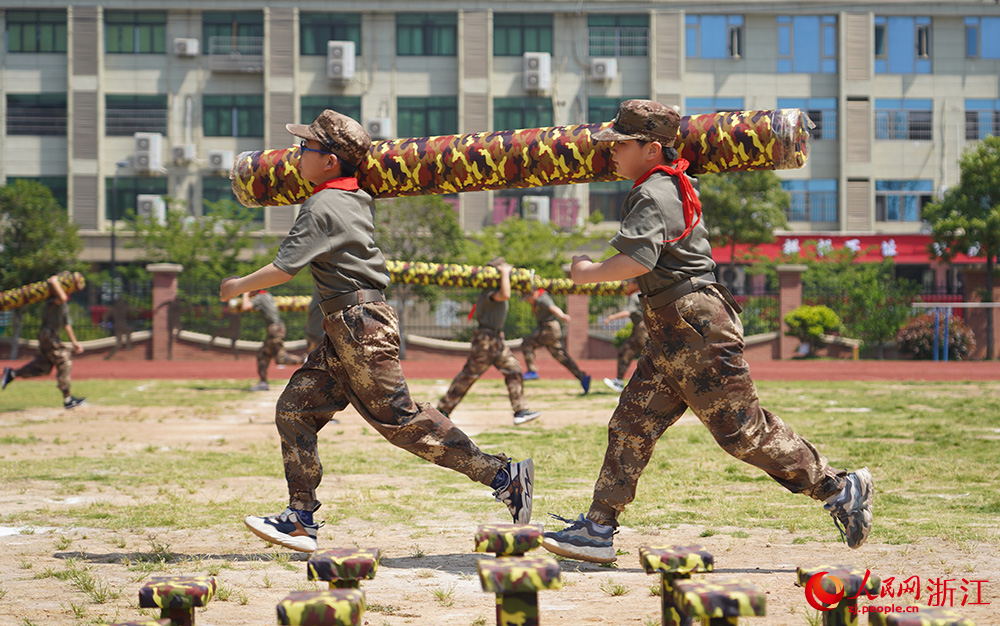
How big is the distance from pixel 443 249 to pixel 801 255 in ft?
55.0

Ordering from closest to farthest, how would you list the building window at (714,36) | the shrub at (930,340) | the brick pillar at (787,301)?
the brick pillar at (787,301)
the shrub at (930,340)
the building window at (714,36)

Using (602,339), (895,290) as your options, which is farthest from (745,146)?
(895,290)

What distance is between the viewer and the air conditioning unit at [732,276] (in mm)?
37781

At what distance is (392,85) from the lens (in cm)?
4131

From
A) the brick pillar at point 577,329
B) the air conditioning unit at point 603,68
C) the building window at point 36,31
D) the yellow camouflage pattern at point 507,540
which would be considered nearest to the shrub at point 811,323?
the brick pillar at point 577,329

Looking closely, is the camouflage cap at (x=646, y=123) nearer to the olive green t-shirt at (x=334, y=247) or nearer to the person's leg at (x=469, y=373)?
the olive green t-shirt at (x=334, y=247)

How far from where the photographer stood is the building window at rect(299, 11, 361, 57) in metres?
41.3

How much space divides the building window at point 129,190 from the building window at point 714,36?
2287 centimetres

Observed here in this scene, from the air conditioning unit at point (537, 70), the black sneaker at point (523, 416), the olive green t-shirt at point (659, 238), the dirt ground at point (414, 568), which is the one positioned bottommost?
the black sneaker at point (523, 416)

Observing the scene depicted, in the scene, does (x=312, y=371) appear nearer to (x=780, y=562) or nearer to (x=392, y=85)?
(x=780, y=562)

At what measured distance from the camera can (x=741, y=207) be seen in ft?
117

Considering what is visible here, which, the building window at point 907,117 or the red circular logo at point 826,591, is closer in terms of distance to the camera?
the red circular logo at point 826,591

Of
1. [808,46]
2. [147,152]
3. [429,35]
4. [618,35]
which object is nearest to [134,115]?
[147,152]

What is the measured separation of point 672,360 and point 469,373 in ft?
23.1
